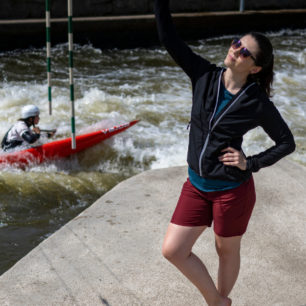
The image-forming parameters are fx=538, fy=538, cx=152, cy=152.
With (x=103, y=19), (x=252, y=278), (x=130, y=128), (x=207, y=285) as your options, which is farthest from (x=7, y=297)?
(x=103, y=19)

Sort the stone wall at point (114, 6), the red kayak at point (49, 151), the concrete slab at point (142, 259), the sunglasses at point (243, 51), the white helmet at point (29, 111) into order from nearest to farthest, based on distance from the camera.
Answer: the sunglasses at point (243, 51), the concrete slab at point (142, 259), the white helmet at point (29, 111), the red kayak at point (49, 151), the stone wall at point (114, 6)

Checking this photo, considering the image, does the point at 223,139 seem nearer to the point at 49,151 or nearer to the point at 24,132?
the point at 24,132

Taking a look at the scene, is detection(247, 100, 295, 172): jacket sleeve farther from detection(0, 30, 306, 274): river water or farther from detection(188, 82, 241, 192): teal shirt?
detection(0, 30, 306, 274): river water

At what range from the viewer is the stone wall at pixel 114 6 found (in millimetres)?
10641

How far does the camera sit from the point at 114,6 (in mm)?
11516

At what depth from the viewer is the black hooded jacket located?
77.9 inches

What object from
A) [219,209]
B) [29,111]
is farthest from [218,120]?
[29,111]

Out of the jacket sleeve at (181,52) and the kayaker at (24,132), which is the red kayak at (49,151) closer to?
the kayaker at (24,132)

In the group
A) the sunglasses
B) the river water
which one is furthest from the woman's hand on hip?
the river water

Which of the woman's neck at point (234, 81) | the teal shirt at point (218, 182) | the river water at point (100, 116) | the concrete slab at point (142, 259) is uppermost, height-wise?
the woman's neck at point (234, 81)

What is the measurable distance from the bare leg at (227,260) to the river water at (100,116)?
2.01m

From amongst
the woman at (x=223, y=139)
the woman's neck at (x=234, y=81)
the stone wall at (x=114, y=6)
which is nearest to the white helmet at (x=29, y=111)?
the woman at (x=223, y=139)

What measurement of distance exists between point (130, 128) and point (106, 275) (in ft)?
13.7

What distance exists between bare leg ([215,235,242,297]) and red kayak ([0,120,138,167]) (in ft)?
12.2
